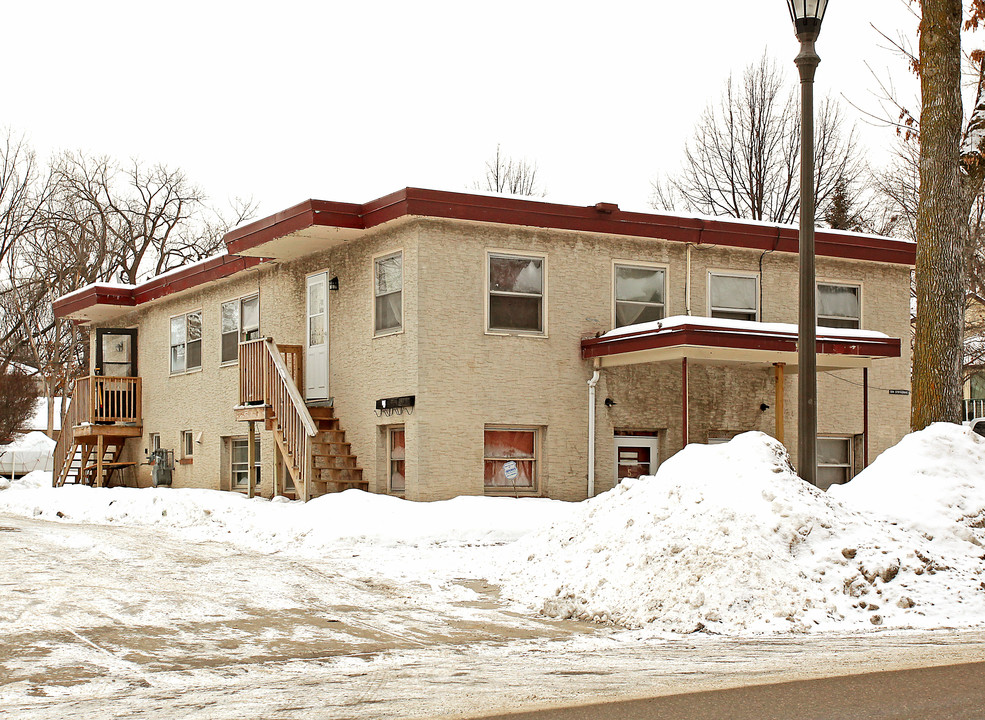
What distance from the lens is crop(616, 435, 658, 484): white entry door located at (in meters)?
20.3

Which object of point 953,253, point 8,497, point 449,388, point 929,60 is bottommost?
point 8,497

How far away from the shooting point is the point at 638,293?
20.4 m

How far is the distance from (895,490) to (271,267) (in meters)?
15.4

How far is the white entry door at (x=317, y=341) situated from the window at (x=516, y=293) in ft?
12.2

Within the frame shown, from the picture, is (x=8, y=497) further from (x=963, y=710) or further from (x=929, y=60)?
(x=963, y=710)

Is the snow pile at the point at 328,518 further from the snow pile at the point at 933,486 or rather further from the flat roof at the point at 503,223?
the flat roof at the point at 503,223

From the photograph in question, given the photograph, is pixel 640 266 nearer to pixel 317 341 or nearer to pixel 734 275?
pixel 734 275

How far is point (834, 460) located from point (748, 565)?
13.5m

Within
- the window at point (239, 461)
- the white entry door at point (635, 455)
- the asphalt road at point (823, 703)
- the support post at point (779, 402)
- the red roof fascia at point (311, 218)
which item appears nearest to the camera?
the asphalt road at point (823, 703)

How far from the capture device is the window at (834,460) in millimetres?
21875

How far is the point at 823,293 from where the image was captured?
72.4 feet

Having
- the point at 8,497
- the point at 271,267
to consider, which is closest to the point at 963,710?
the point at 271,267

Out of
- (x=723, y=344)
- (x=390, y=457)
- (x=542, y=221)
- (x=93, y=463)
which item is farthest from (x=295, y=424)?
(x=93, y=463)

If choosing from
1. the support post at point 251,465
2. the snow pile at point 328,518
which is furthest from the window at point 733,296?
the support post at point 251,465
